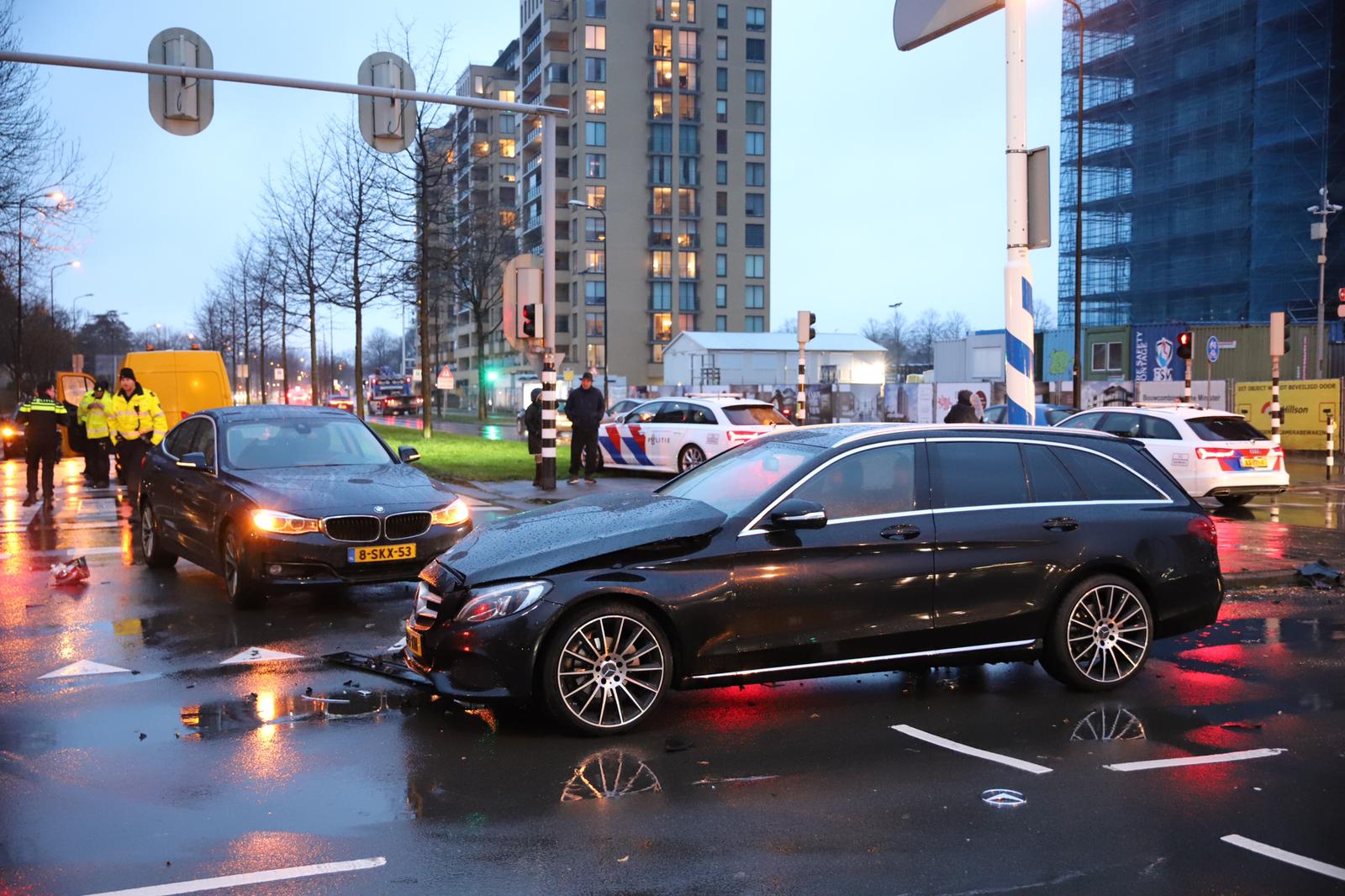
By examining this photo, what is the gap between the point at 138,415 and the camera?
16.9 meters

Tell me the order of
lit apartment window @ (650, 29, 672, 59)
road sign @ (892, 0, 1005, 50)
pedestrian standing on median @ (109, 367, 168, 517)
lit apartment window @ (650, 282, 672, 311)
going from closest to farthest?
road sign @ (892, 0, 1005, 50)
pedestrian standing on median @ (109, 367, 168, 517)
lit apartment window @ (650, 29, 672, 59)
lit apartment window @ (650, 282, 672, 311)

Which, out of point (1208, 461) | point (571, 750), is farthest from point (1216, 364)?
point (571, 750)

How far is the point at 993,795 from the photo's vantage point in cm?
509

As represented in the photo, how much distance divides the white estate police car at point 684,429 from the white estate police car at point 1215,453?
20.1 ft

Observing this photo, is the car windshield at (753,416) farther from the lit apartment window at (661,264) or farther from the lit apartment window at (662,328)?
the lit apartment window at (661,264)

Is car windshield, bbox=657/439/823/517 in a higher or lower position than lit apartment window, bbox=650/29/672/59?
lower

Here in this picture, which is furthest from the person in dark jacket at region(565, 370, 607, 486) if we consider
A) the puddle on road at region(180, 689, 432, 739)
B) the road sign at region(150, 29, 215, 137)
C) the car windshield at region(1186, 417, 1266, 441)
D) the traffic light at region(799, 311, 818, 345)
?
the puddle on road at region(180, 689, 432, 739)

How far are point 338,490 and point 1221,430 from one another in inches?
549

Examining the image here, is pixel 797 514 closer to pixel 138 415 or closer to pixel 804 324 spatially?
pixel 138 415

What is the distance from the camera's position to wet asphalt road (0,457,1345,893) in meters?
4.26

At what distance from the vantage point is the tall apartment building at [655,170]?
90.7 m

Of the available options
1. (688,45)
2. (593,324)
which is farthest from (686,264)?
(688,45)

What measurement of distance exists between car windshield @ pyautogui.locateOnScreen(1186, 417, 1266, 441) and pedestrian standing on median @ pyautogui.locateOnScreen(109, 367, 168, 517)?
15448 mm

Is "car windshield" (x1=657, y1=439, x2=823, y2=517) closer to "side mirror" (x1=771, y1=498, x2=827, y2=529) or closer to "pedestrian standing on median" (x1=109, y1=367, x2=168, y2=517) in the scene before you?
"side mirror" (x1=771, y1=498, x2=827, y2=529)
